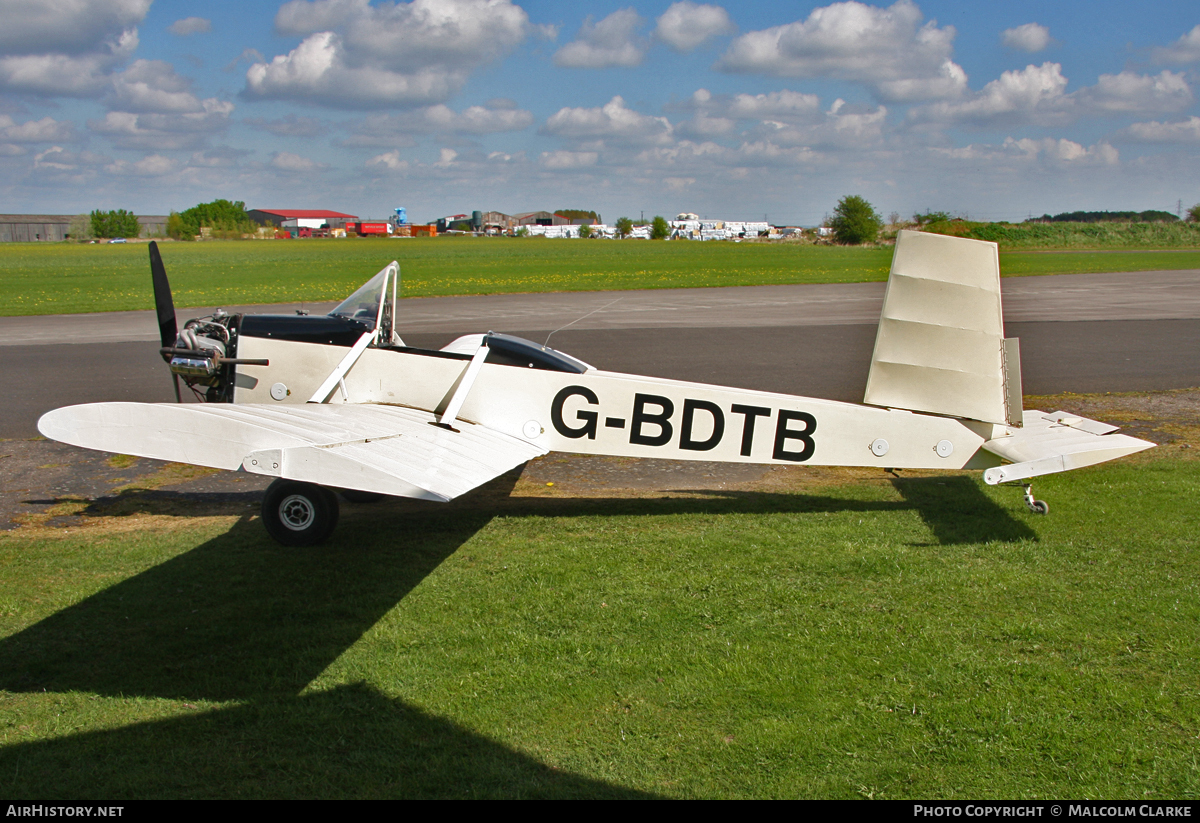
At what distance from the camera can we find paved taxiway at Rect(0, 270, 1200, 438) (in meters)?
13.4

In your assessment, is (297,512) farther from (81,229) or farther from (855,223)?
(81,229)

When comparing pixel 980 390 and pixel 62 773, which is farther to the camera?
pixel 980 390

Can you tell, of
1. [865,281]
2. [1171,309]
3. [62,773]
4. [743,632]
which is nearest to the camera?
[62,773]

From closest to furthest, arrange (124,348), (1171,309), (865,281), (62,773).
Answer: (62,773)
(124,348)
(1171,309)
(865,281)

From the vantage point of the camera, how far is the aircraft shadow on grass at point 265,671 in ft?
11.4

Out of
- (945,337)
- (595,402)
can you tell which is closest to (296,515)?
(595,402)

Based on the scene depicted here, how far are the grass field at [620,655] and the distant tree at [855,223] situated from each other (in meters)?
105

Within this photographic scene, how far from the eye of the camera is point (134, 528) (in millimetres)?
7012

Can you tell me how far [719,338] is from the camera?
62.6ft

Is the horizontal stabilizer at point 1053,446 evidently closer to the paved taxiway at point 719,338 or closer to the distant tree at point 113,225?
the paved taxiway at point 719,338

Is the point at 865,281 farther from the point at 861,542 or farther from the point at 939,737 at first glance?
the point at 939,737

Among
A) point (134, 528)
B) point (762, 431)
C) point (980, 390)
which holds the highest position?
point (980, 390)
